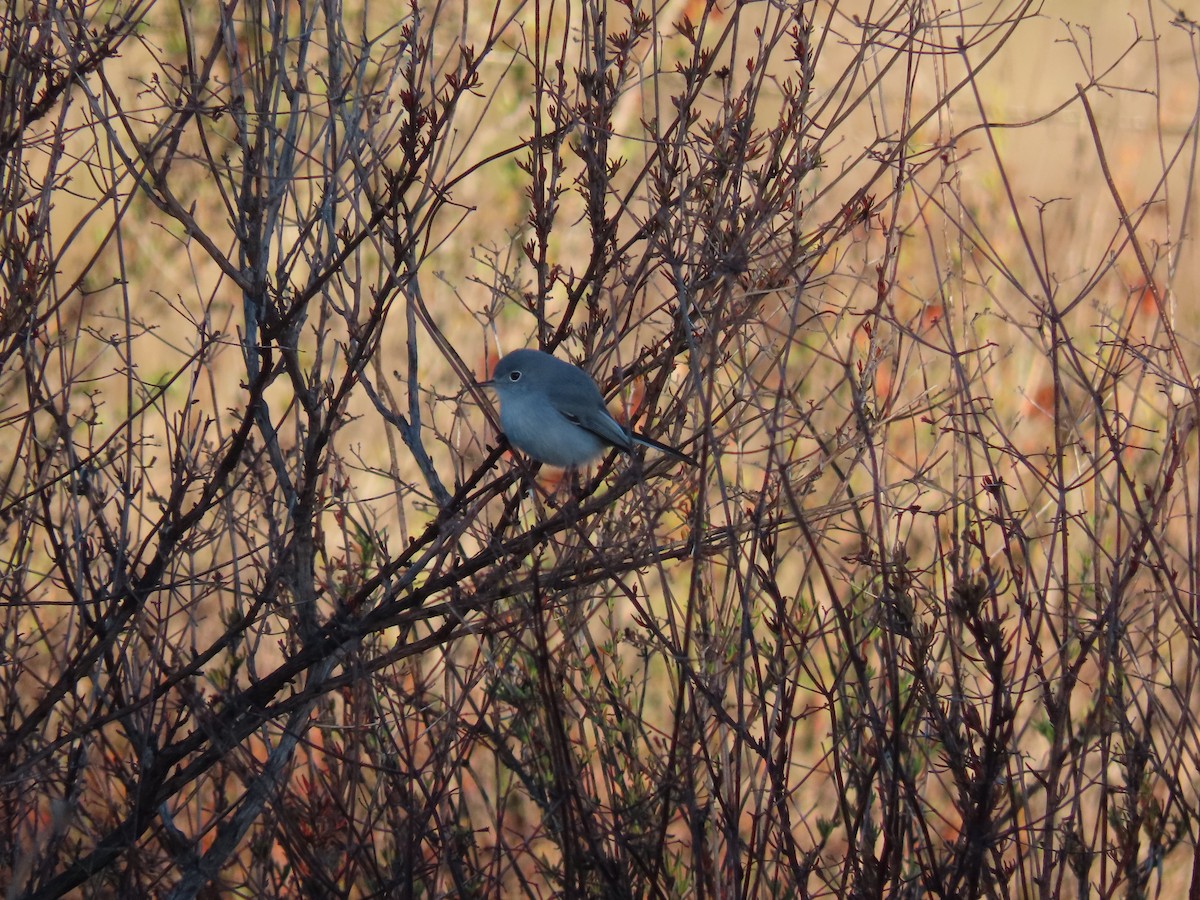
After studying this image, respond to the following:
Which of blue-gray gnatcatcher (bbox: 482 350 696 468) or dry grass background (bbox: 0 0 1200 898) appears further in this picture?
blue-gray gnatcatcher (bbox: 482 350 696 468)

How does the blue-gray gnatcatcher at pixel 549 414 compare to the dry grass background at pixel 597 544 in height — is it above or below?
above

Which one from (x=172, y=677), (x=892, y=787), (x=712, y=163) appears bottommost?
(x=892, y=787)

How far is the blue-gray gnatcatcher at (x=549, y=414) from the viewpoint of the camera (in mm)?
3998

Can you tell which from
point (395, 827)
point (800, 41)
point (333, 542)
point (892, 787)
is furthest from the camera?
point (333, 542)

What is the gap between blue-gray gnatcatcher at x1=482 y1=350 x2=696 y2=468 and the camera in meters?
4.00

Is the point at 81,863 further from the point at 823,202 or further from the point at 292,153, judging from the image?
the point at 823,202

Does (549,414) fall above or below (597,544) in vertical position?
above

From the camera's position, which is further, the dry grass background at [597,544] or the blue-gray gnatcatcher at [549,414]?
the blue-gray gnatcatcher at [549,414]

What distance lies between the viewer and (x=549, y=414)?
13.4ft

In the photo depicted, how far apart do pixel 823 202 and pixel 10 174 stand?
499cm

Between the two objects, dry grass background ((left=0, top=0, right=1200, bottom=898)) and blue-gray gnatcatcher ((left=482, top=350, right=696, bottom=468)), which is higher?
blue-gray gnatcatcher ((left=482, top=350, right=696, bottom=468))

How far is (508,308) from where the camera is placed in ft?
21.8

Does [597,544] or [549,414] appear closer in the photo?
[597,544]

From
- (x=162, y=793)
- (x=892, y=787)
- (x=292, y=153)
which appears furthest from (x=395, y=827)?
(x=292, y=153)
